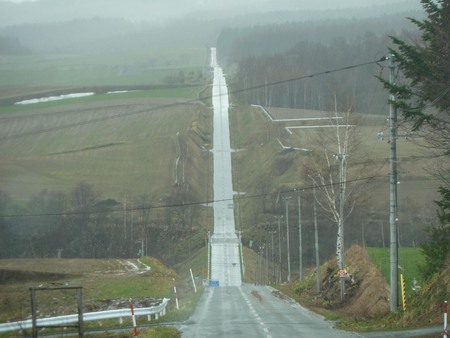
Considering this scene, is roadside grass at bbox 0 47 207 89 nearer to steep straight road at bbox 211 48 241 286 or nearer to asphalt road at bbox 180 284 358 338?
steep straight road at bbox 211 48 241 286

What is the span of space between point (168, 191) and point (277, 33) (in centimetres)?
7681

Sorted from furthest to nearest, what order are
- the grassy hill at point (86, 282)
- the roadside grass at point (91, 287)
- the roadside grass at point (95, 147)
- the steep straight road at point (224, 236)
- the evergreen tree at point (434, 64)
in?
the steep straight road at point (224, 236), the roadside grass at point (95, 147), the grassy hill at point (86, 282), the evergreen tree at point (434, 64), the roadside grass at point (91, 287)

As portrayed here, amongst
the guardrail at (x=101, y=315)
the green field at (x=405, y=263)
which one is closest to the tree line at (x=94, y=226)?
the guardrail at (x=101, y=315)

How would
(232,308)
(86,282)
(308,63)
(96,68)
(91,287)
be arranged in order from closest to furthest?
(232,308) < (91,287) < (86,282) < (96,68) < (308,63)

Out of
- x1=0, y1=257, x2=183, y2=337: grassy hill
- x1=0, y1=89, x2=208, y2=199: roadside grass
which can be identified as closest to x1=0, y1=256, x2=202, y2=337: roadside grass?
x1=0, y1=257, x2=183, y2=337: grassy hill

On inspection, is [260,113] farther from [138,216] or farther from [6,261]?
[6,261]

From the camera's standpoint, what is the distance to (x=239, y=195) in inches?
3093

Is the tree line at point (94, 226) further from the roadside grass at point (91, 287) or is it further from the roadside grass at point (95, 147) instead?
the roadside grass at point (91, 287)

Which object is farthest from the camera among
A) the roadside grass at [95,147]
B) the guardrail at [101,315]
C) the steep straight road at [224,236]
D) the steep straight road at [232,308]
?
the steep straight road at [224,236]

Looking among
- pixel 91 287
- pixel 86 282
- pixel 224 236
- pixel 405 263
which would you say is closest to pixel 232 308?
pixel 91 287


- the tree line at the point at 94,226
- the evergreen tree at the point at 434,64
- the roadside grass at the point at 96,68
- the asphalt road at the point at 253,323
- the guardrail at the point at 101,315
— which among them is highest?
the roadside grass at the point at 96,68

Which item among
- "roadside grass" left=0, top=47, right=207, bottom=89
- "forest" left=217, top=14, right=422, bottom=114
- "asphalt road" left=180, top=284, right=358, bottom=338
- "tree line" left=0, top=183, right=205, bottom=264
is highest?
"forest" left=217, top=14, right=422, bottom=114

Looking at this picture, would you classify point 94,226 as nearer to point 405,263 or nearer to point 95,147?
point 95,147

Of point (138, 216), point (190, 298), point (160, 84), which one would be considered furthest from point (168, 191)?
point (190, 298)
